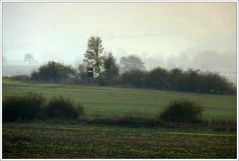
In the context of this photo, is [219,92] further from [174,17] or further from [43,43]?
[43,43]

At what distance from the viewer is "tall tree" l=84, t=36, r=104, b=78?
6005 millimetres

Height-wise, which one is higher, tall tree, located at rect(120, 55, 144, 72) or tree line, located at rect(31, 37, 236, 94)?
tall tree, located at rect(120, 55, 144, 72)

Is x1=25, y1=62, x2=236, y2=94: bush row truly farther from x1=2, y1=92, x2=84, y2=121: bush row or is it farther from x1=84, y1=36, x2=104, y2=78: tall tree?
x1=2, y1=92, x2=84, y2=121: bush row

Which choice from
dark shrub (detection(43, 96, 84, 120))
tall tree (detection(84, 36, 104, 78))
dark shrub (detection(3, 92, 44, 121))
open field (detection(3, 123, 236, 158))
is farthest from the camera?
dark shrub (detection(43, 96, 84, 120))

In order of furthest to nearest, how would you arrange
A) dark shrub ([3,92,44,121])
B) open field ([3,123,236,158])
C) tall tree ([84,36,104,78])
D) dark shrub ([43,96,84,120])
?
dark shrub ([43,96,84,120]), dark shrub ([3,92,44,121]), tall tree ([84,36,104,78]), open field ([3,123,236,158])

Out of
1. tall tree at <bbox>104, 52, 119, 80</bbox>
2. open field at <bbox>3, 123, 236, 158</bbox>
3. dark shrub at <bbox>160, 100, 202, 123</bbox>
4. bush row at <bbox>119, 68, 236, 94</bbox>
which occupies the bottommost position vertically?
open field at <bbox>3, 123, 236, 158</bbox>

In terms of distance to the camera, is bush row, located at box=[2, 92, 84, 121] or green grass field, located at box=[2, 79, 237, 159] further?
bush row, located at box=[2, 92, 84, 121]

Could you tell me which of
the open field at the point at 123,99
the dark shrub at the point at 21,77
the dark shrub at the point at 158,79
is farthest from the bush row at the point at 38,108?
the dark shrub at the point at 158,79

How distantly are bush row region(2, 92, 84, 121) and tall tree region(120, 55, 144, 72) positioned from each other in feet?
3.47

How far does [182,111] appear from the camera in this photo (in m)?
6.20

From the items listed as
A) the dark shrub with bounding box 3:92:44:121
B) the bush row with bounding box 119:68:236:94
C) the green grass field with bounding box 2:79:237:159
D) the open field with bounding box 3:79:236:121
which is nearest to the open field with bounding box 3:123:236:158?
the green grass field with bounding box 2:79:237:159

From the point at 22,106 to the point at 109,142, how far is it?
1719 millimetres

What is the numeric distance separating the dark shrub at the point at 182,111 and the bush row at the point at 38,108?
150 cm

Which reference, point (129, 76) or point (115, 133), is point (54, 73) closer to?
point (129, 76)
